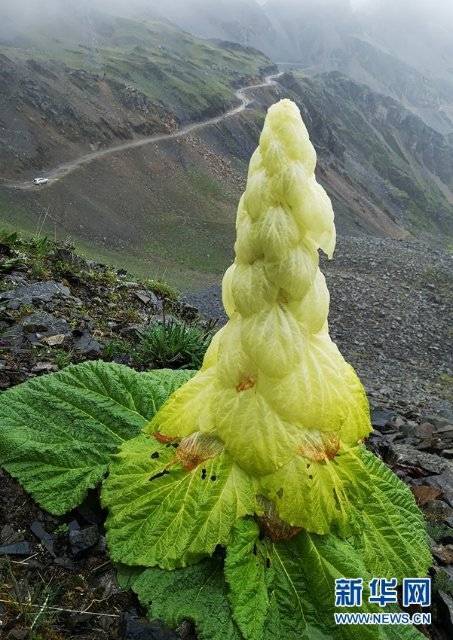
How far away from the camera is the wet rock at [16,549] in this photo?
12.6 feet

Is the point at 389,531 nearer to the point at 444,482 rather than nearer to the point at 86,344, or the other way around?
the point at 444,482

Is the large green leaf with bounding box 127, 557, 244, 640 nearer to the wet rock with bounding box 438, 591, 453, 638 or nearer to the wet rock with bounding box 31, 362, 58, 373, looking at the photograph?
the wet rock with bounding box 438, 591, 453, 638

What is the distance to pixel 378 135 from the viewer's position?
143375 millimetres

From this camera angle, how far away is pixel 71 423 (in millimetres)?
4414

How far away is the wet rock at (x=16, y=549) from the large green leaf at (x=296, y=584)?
1527 millimetres

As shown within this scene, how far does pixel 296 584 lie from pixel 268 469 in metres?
0.78

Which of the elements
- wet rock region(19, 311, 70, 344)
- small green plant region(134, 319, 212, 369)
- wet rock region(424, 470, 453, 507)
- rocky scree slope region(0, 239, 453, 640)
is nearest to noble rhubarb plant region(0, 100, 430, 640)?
rocky scree slope region(0, 239, 453, 640)

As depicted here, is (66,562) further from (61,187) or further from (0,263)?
(61,187)

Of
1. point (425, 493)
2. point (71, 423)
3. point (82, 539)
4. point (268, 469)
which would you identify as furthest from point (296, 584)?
point (425, 493)

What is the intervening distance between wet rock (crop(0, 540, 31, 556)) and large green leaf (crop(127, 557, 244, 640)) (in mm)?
915

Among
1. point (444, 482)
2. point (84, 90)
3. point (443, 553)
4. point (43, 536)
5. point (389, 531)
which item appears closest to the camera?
point (389, 531)

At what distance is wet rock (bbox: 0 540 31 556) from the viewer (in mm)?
3826

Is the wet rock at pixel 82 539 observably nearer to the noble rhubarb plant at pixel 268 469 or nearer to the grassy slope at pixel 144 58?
the noble rhubarb plant at pixel 268 469

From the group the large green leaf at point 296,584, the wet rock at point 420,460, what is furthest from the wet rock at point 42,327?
the large green leaf at point 296,584
